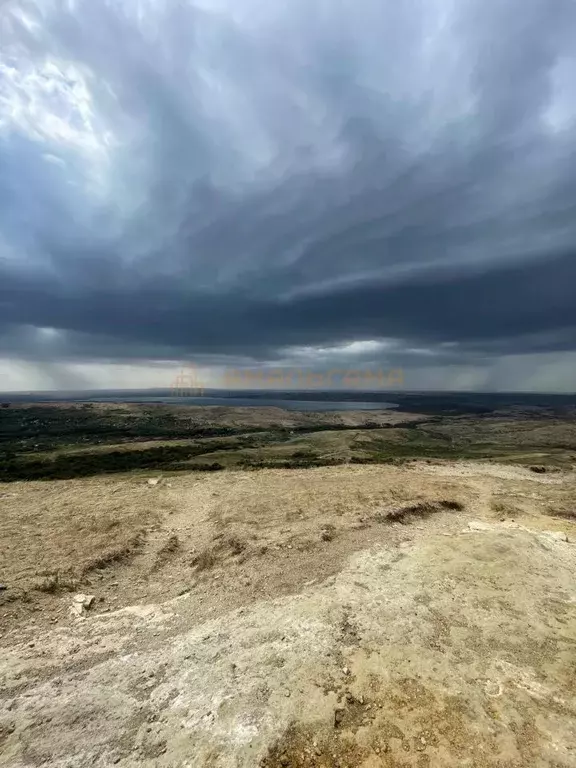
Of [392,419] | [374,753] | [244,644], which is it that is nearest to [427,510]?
[244,644]

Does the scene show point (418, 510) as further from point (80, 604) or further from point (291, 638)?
point (80, 604)

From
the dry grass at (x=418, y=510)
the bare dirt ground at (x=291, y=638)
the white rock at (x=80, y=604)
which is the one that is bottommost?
the white rock at (x=80, y=604)

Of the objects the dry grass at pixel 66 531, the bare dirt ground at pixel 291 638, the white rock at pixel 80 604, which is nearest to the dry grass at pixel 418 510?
the bare dirt ground at pixel 291 638

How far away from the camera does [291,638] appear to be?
11.2 m

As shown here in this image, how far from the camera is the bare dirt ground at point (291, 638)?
7.93 metres

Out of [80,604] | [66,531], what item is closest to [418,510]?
[80,604]

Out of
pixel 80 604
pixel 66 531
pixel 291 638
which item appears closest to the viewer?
pixel 291 638

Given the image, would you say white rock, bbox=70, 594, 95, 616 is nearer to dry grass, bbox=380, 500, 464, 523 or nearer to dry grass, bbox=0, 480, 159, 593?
dry grass, bbox=0, 480, 159, 593

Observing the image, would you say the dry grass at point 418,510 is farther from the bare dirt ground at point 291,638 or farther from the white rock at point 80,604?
the white rock at point 80,604

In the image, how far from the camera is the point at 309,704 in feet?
28.9

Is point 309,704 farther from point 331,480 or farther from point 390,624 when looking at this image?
point 331,480

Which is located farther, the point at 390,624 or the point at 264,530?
the point at 264,530

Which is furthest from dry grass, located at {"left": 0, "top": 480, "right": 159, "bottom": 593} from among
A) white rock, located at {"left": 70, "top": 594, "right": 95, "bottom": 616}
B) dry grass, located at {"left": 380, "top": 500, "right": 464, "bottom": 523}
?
dry grass, located at {"left": 380, "top": 500, "right": 464, "bottom": 523}

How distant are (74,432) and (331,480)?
7044 centimetres
